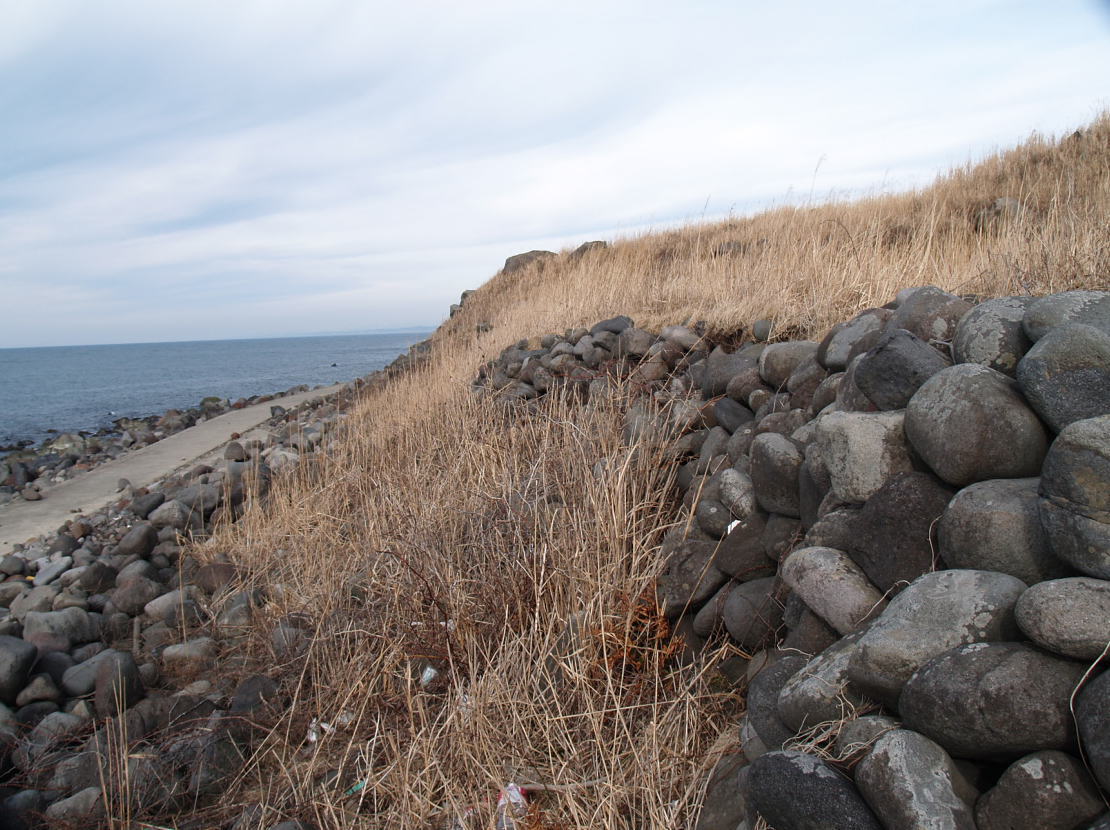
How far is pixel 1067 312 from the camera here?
234 cm

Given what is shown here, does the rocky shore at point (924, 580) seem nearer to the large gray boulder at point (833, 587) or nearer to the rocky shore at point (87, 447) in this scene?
the large gray boulder at point (833, 587)

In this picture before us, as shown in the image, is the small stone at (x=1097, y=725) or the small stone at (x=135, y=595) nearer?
the small stone at (x=1097, y=725)

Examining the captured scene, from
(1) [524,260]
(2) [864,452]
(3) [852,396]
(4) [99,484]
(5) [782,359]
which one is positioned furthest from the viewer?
(1) [524,260]

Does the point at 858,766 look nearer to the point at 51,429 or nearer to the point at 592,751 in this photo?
the point at 592,751

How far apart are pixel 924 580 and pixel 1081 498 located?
44 cm

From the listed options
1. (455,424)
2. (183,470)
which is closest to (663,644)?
(455,424)

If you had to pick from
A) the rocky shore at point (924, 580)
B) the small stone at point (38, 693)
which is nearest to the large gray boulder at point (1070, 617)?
the rocky shore at point (924, 580)

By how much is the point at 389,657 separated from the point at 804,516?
1.98 m

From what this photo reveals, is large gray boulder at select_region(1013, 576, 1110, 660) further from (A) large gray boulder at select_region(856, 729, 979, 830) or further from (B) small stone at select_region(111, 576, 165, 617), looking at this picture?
(B) small stone at select_region(111, 576, 165, 617)

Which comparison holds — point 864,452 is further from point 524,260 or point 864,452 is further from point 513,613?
point 524,260

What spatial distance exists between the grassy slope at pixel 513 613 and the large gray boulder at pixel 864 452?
→ 94cm

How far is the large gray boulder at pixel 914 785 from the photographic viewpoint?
5.22 feet

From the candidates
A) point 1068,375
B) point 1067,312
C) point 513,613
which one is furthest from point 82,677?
point 1067,312

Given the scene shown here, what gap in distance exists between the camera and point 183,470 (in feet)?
35.5
